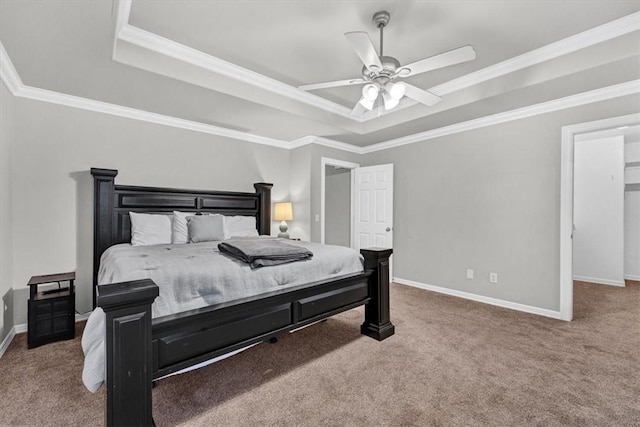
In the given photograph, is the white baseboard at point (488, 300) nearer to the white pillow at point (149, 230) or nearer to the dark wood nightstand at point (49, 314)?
the white pillow at point (149, 230)

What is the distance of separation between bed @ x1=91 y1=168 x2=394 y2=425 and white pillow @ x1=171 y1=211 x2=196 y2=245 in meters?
0.34

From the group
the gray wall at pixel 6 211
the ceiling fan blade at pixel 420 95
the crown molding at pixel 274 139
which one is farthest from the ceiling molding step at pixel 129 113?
the ceiling fan blade at pixel 420 95

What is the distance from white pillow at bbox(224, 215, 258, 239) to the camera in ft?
12.1

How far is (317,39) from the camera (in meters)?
2.47

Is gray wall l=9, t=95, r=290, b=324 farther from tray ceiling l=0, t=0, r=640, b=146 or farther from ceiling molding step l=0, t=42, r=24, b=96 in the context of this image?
tray ceiling l=0, t=0, r=640, b=146

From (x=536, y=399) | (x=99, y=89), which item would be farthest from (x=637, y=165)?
(x=99, y=89)

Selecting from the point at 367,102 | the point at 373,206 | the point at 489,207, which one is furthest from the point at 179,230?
the point at 489,207

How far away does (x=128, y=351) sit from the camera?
1363 mm

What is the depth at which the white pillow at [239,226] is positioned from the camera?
370cm

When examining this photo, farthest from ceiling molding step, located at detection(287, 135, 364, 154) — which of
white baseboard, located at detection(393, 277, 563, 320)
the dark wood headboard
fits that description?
white baseboard, located at detection(393, 277, 563, 320)

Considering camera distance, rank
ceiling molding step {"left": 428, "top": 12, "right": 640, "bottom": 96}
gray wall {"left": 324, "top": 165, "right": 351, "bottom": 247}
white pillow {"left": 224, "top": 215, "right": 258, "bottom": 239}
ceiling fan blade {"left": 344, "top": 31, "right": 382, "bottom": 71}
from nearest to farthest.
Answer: ceiling fan blade {"left": 344, "top": 31, "right": 382, "bottom": 71}, ceiling molding step {"left": 428, "top": 12, "right": 640, "bottom": 96}, white pillow {"left": 224, "top": 215, "right": 258, "bottom": 239}, gray wall {"left": 324, "top": 165, "right": 351, "bottom": 247}

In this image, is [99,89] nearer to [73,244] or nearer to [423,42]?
[73,244]

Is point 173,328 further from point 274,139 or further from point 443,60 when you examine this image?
point 274,139

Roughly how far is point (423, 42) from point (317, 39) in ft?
2.99
